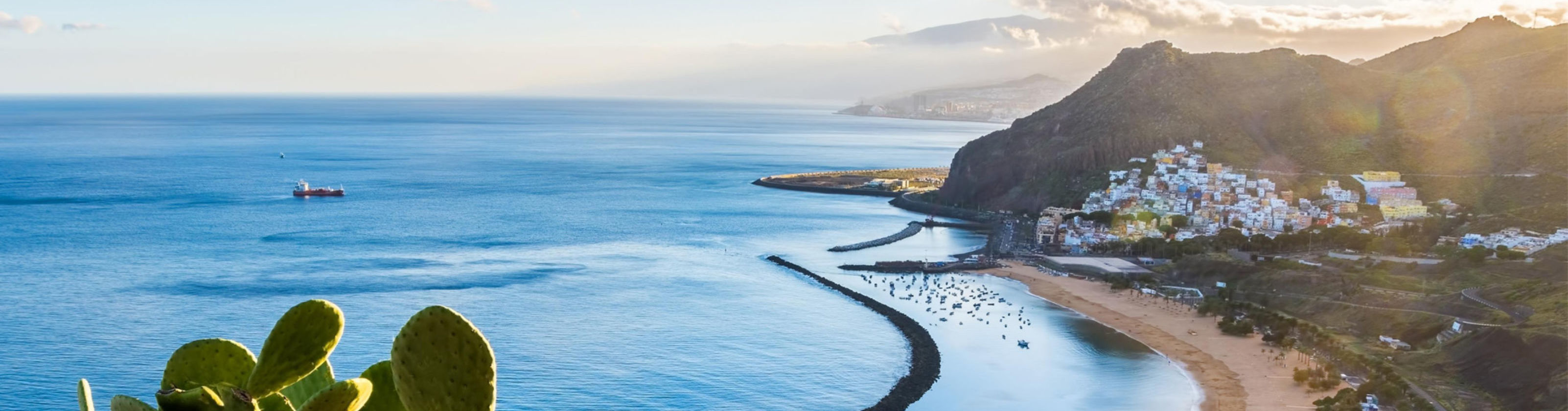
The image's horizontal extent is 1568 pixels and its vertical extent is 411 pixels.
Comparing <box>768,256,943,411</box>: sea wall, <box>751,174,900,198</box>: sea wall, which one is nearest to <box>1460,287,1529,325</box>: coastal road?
<box>768,256,943,411</box>: sea wall

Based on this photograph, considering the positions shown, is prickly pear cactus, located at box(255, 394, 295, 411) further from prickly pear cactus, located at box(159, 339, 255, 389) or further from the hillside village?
the hillside village

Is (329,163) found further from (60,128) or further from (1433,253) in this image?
(1433,253)

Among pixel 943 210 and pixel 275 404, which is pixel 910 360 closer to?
pixel 275 404

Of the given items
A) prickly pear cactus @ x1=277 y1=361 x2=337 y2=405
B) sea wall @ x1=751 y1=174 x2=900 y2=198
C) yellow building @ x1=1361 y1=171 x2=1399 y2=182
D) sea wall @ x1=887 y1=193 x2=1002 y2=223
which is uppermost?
prickly pear cactus @ x1=277 y1=361 x2=337 y2=405

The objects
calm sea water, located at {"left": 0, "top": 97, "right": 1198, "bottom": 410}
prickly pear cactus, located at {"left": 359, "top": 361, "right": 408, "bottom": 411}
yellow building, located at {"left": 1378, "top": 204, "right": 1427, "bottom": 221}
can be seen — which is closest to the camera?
prickly pear cactus, located at {"left": 359, "top": 361, "right": 408, "bottom": 411}

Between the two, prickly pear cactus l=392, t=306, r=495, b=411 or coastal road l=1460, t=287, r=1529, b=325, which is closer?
prickly pear cactus l=392, t=306, r=495, b=411

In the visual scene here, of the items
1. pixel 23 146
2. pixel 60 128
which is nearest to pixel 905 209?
pixel 23 146

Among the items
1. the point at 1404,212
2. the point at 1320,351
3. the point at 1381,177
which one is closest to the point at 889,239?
the point at 1404,212
